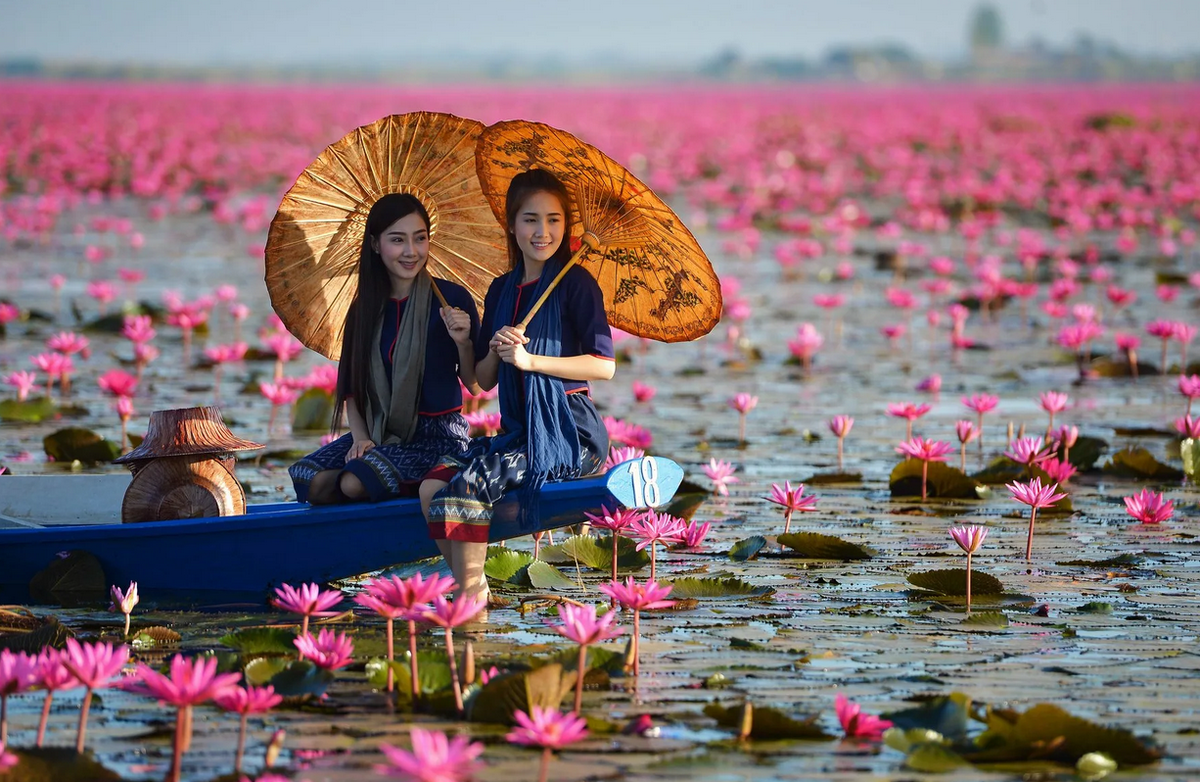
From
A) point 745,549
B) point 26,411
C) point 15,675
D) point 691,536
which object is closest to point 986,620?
point 691,536

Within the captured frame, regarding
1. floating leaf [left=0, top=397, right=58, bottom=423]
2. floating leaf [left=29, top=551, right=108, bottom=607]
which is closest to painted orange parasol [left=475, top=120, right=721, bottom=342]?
floating leaf [left=29, top=551, right=108, bottom=607]

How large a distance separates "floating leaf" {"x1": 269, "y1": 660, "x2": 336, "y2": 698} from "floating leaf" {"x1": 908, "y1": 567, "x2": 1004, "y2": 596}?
1.70 meters

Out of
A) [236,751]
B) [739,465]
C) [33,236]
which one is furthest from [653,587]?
[33,236]

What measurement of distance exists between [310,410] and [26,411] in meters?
1.21

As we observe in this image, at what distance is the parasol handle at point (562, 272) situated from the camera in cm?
427

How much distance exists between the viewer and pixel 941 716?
125 inches

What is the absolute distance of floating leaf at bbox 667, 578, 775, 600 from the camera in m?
4.41

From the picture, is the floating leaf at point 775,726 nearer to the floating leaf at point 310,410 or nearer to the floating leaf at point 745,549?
the floating leaf at point 745,549

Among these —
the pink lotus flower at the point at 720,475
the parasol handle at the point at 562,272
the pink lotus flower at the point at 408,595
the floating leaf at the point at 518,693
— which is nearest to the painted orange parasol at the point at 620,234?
the parasol handle at the point at 562,272

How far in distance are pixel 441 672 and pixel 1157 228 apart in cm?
1441

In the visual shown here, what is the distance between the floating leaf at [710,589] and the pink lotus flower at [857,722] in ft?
3.91

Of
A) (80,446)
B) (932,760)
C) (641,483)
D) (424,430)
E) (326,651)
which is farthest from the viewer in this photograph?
(80,446)

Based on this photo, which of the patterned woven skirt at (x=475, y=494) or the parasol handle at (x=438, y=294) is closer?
the patterned woven skirt at (x=475, y=494)

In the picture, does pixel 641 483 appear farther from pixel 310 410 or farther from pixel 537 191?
pixel 310 410
